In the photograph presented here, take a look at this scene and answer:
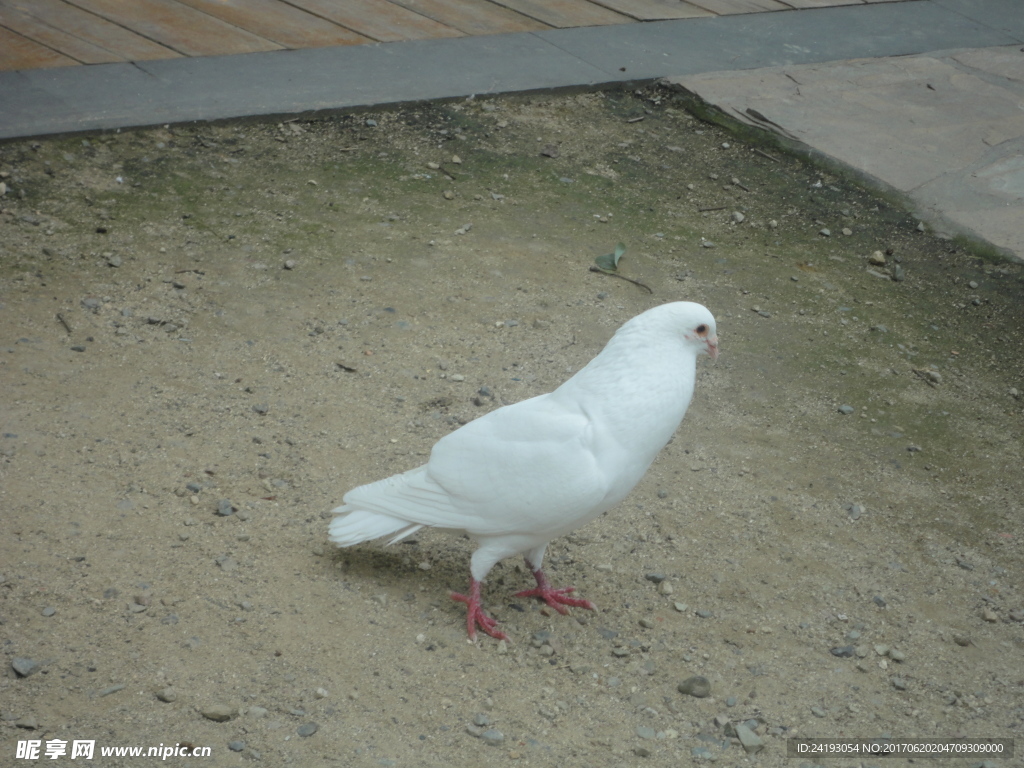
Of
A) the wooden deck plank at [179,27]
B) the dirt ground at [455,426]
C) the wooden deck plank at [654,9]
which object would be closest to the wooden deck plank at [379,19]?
the wooden deck plank at [179,27]

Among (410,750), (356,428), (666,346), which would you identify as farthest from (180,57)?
(410,750)

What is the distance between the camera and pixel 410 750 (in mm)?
2527

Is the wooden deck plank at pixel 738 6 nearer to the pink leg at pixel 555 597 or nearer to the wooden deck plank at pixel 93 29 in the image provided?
the wooden deck plank at pixel 93 29

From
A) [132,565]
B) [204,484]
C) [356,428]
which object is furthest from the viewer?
[356,428]

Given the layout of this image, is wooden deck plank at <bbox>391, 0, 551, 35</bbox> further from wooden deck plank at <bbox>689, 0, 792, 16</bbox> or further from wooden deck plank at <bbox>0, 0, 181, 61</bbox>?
wooden deck plank at <bbox>0, 0, 181, 61</bbox>

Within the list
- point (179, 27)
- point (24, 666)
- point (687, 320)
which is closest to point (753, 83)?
point (179, 27)

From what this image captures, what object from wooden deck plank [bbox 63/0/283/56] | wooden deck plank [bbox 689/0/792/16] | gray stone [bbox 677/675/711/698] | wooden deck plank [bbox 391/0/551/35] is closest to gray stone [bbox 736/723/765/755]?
gray stone [bbox 677/675/711/698]

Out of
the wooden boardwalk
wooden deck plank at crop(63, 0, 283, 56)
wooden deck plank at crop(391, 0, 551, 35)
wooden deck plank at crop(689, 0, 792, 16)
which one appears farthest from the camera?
wooden deck plank at crop(689, 0, 792, 16)

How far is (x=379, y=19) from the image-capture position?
21.7 feet

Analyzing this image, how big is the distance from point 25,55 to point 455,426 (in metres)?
3.61

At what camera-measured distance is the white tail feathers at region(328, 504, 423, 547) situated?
2.94 m

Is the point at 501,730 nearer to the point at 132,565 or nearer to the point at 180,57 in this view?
the point at 132,565

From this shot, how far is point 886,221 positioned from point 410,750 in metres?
3.88

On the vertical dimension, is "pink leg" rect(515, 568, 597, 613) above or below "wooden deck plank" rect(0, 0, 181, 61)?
below
